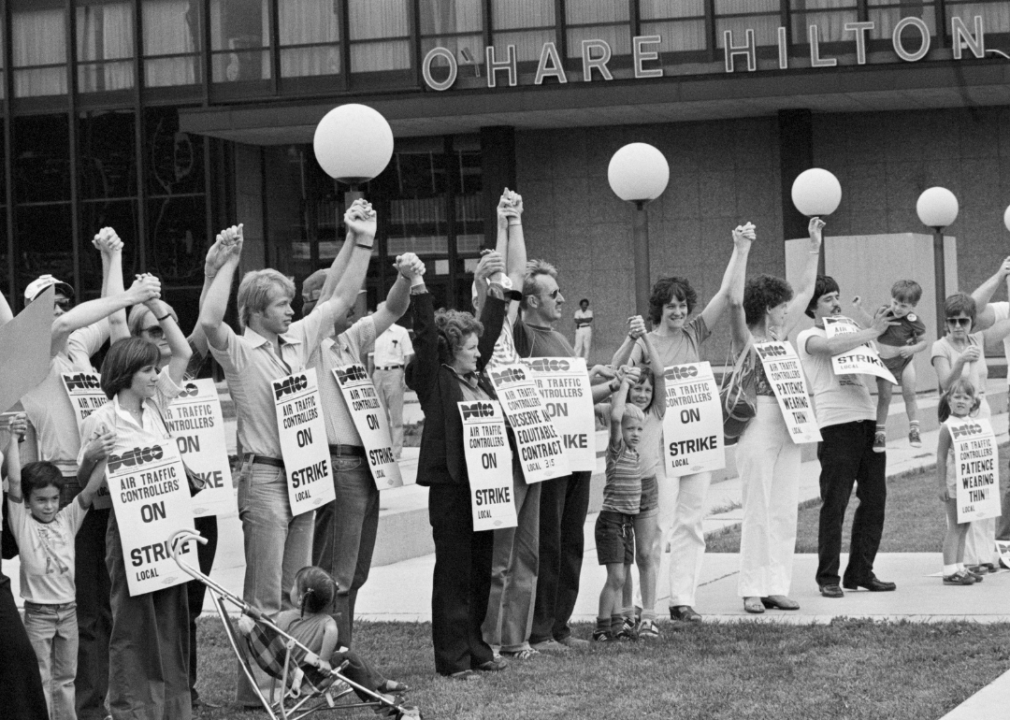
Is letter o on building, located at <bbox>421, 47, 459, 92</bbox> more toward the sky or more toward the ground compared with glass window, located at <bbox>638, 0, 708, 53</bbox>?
more toward the ground

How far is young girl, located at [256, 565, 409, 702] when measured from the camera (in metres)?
6.36

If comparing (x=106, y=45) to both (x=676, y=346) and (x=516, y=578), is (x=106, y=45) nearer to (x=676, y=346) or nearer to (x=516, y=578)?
(x=676, y=346)

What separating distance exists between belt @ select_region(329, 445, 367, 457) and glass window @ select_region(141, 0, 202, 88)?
100.0 ft

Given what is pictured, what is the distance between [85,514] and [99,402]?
0.58m

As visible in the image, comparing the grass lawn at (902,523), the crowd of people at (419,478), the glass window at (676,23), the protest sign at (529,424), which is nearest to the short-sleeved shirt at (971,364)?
the crowd of people at (419,478)

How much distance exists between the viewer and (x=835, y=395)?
9.78 meters

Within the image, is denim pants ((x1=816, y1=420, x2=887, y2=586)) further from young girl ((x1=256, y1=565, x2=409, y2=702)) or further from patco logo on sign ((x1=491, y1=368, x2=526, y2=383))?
young girl ((x1=256, y1=565, x2=409, y2=702))

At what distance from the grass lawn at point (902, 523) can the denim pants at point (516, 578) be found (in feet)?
14.0

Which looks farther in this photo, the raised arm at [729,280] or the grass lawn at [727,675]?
the raised arm at [729,280]

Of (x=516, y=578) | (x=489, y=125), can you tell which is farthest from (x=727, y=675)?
(x=489, y=125)

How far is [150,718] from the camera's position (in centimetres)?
632

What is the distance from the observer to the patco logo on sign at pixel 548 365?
8500mm

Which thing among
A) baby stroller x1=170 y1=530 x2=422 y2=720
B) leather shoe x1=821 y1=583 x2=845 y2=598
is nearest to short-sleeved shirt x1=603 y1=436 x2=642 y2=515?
leather shoe x1=821 y1=583 x2=845 y2=598

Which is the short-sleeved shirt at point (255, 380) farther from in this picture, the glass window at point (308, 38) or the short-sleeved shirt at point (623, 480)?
the glass window at point (308, 38)
